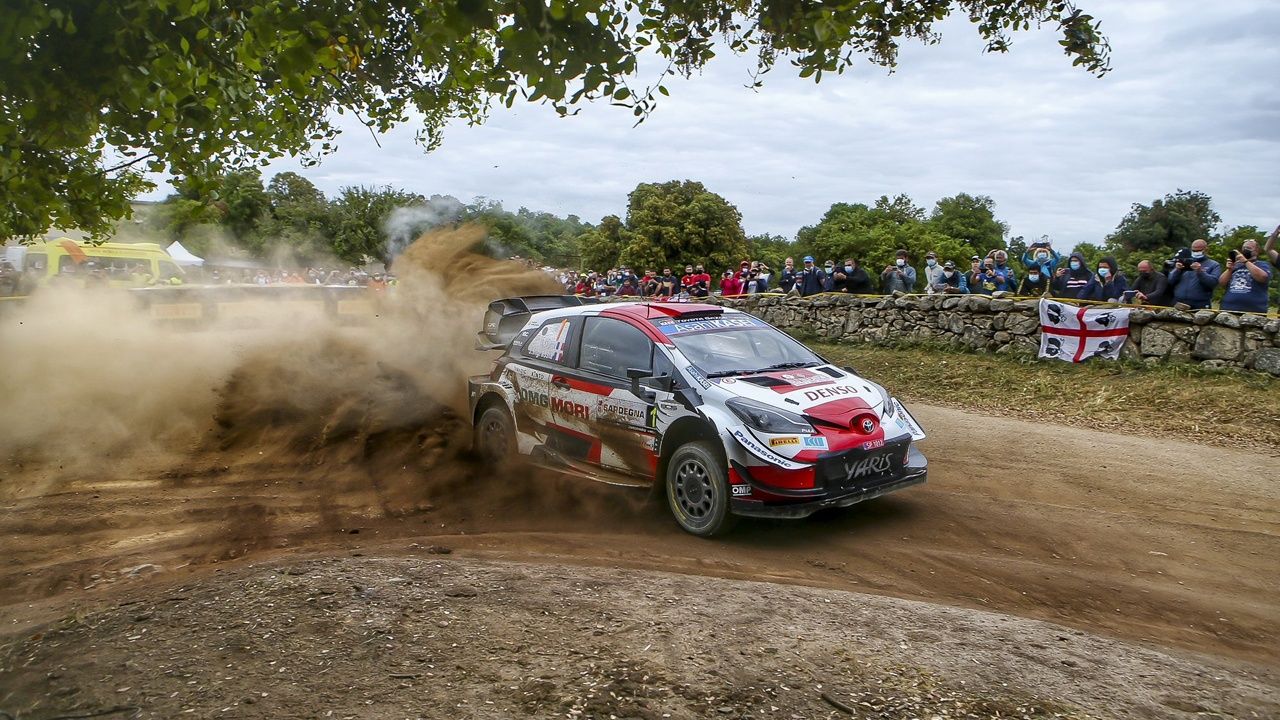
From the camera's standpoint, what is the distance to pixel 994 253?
1547cm

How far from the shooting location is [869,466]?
21.2 ft

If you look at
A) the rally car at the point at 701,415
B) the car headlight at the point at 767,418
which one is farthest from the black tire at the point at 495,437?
the car headlight at the point at 767,418

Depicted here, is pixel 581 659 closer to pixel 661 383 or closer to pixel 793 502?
pixel 793 502

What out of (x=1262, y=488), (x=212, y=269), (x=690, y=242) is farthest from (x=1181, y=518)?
(x=212, y=269)

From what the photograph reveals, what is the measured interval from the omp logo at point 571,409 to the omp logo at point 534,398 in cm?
14

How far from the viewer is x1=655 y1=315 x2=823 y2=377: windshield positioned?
7043 mm

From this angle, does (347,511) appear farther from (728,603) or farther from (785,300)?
(785,300)

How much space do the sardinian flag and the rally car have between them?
711cm

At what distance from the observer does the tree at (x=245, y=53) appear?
13.4 ft

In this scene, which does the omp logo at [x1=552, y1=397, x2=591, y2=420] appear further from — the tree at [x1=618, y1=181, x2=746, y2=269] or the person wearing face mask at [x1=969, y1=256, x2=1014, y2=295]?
the tree at [x1=618, y1=181, x2=746, y2=269]

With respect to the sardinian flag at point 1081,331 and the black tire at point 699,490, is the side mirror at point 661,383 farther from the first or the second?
the sardinian flag at point 1081,331

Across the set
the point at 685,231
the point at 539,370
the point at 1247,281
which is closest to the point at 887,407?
the point at 539,370

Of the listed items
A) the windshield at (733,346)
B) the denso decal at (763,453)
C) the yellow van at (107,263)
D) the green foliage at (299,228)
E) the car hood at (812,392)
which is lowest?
the denso decal at (763,453)

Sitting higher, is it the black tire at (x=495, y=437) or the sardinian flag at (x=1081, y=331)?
the sardinian flag at (x=1081, y=331)
